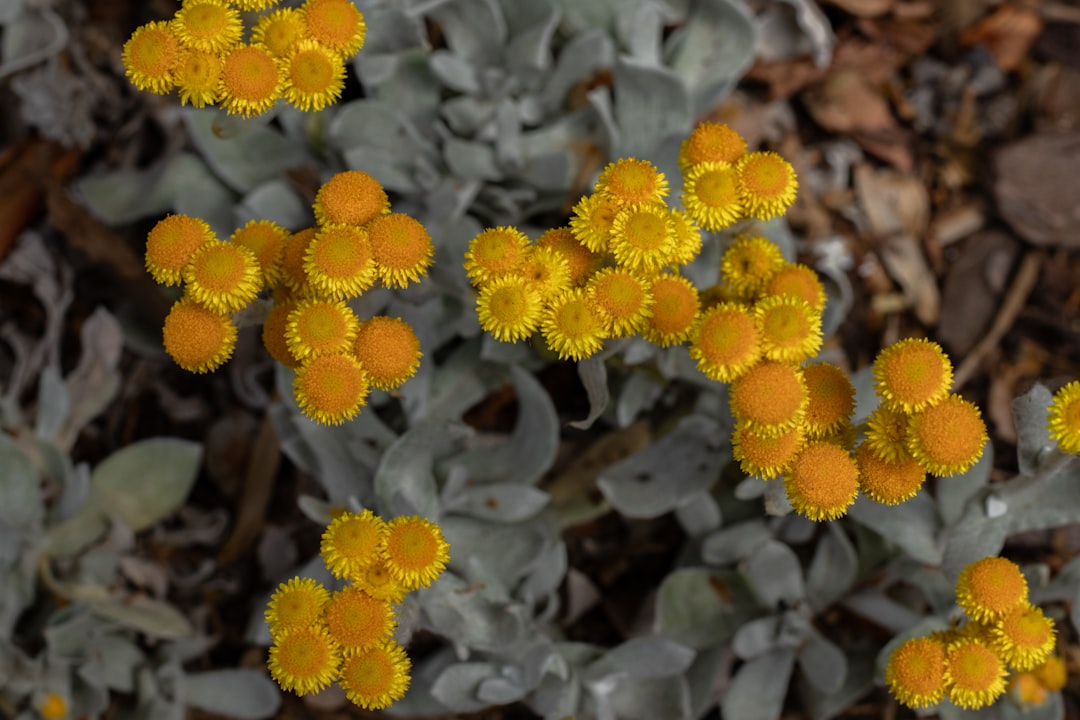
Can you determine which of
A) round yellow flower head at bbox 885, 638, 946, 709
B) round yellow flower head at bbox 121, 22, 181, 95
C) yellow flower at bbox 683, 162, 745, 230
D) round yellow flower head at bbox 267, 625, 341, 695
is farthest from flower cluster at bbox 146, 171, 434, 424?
round yellow flower head at bbox 885, 638, 946, 709

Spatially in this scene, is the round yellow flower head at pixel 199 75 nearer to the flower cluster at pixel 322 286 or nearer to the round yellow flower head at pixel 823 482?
the flower cluster at pixel 322 286

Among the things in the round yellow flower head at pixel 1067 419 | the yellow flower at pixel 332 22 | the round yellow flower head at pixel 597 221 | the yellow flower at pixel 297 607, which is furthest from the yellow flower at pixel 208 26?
the round yellow flower head at pixel 1067 419

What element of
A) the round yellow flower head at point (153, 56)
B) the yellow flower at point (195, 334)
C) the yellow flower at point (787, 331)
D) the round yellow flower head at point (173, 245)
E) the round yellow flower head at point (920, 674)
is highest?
the round yellow flower head at point (153, 56)

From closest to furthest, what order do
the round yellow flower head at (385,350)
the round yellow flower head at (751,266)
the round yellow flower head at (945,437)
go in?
the round yellow flower head at (945,437), the round yellow flower head at (385,350), the round yellow flower head at (751,266)

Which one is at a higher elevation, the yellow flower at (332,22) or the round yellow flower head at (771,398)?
the yellow flower at (332,22)

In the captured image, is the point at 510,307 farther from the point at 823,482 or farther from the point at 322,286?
the point at 823,482

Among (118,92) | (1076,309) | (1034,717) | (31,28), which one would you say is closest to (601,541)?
(1034,717)

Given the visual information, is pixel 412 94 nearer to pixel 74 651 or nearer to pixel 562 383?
pixel 562 383

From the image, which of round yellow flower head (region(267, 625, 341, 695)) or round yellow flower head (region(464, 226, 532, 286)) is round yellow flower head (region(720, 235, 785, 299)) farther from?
round yellow flower head (region(267, 625, 341, 695))
